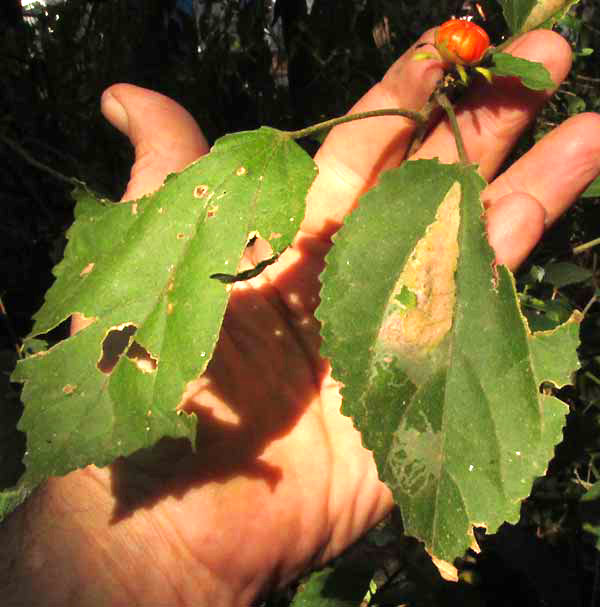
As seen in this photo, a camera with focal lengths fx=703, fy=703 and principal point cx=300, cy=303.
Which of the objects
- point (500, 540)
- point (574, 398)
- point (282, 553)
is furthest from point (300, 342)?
point (574, 398)

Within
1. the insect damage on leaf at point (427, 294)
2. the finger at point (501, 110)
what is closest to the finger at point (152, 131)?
the finger at point (501, 110)

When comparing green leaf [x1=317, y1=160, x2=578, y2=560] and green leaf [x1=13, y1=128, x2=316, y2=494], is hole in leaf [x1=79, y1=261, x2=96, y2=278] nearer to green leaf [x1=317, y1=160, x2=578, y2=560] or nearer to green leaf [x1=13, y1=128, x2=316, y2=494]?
green leaf [x1=13, y1=128, x2=316, y2=494]

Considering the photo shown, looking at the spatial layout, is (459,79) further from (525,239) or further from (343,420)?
(343,420)

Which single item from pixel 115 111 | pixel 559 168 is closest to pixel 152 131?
pixel 115 111

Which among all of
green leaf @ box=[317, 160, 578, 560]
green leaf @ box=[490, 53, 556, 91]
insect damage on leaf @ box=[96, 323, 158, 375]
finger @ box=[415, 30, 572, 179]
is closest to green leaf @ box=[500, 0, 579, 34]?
finger @ box=[415, 30, 572, 179]

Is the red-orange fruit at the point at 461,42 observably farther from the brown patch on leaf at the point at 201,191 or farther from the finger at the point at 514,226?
the brown patch on leaf at the point at 201,191

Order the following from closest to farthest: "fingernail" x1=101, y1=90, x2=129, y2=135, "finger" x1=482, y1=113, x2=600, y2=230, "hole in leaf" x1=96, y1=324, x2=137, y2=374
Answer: "hole in leaf" x1=96, y1=324, x2=137, y2=374, "finger" x1=482, y1=113, x2=600, y2=230, "fingernail" x1=101, y1=90, x2=129, y2=135
